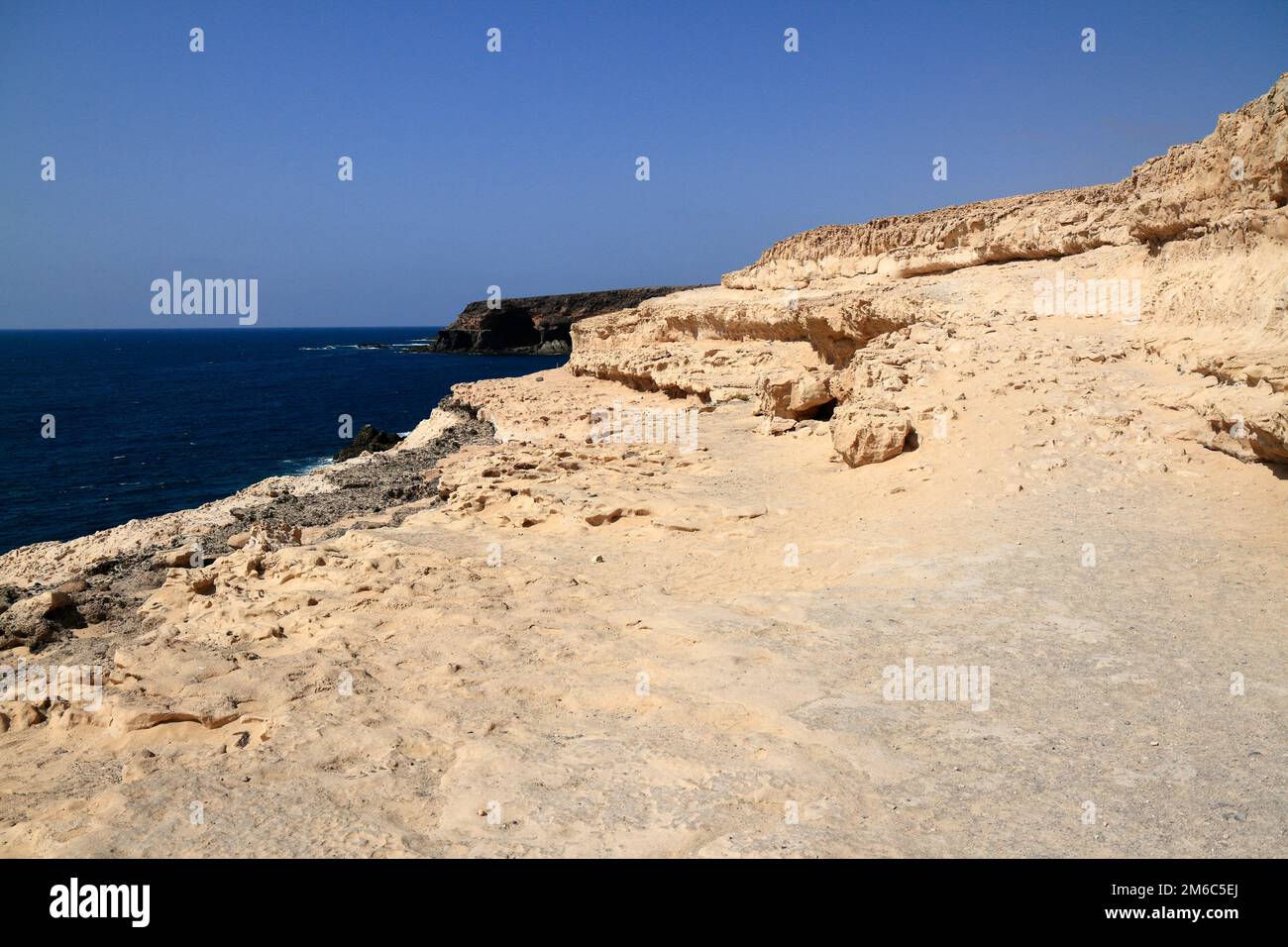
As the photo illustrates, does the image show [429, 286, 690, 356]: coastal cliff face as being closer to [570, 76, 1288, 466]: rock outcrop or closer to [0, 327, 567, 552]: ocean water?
[0, 327, 567, 552]: ocean water

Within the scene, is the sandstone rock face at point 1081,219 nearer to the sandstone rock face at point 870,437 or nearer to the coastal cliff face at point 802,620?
the coastal cliff face at point 802,620

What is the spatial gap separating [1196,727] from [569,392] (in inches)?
866

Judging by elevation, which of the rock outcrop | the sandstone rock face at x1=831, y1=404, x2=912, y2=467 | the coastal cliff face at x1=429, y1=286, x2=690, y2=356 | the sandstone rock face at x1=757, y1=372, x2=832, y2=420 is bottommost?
the sandstone rock face at x1=831, y1=404, x2=912, y2=467

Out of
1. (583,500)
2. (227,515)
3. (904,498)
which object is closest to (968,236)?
(904,498)

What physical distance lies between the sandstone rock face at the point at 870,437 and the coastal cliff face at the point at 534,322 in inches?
3257

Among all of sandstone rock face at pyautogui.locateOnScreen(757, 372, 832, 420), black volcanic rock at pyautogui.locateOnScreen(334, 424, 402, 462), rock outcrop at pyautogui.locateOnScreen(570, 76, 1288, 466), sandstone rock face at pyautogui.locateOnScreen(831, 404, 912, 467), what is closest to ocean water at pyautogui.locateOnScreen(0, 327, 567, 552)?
black volcanic rock at pyautogui.locateOnScreen(334, 424, 402, 462)

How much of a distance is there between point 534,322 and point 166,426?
61106 millimetres

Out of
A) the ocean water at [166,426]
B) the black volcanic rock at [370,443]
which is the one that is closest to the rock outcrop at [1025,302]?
the black volcanic rock at [370,443]

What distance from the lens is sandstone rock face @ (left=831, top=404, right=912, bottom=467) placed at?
452 inches

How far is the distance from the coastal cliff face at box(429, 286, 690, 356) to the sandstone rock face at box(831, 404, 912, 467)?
3257 inches

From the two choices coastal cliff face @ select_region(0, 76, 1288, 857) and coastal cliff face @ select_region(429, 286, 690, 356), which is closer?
coastal cliff face @ select_region(0, 76, 1288, 857)

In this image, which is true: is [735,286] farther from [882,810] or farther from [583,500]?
[882,810]

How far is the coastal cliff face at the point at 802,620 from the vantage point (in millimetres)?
4211

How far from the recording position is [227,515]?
15.2 metres
